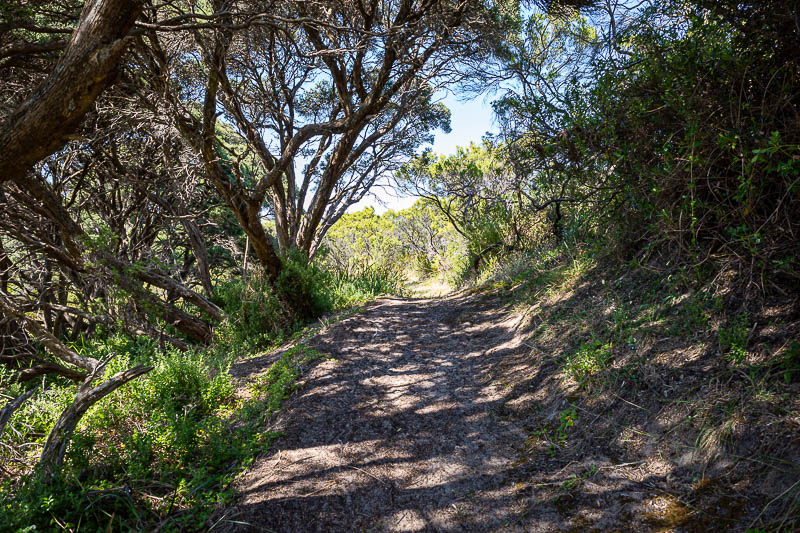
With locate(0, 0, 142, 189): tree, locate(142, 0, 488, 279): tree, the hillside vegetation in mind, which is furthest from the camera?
locate(142, 0, 488, 279): tree

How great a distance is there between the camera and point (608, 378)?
9.05ft

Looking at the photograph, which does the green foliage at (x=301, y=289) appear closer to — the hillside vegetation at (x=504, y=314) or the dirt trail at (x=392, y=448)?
the hillside vegetation at (x=504, y=314)

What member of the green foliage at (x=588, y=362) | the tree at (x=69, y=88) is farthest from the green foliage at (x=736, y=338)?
the tree at (x=69, y=88)

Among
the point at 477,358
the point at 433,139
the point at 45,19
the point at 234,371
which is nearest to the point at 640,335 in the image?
the point at 477,358

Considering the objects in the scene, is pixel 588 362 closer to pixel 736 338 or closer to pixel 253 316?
pixel 736 338

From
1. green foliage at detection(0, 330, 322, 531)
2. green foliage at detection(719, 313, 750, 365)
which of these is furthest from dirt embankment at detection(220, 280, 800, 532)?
green foliage at detection(0, 330, 322, 531)

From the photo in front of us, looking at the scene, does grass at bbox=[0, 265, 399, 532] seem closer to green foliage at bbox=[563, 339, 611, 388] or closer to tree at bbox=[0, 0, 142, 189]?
tree at bbox=[0, 0, 142, 189]

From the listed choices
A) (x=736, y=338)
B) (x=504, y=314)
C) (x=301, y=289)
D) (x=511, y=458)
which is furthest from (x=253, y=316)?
(x=736, y=338)

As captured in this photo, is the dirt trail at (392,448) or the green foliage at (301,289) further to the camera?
the green foliage at (301,289)

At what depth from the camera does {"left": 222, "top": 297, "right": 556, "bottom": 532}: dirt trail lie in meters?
2.25

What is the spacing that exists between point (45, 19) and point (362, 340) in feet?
18.2

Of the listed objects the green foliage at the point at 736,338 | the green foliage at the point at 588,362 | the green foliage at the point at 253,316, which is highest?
the green foliage at the point at 253,316

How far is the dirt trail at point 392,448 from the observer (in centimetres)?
225

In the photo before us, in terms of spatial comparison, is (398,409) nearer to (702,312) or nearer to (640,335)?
(640,335)
